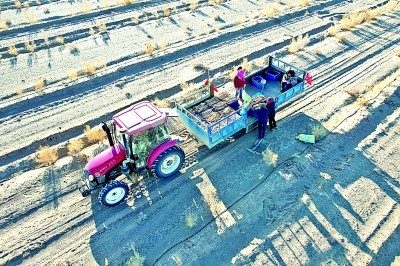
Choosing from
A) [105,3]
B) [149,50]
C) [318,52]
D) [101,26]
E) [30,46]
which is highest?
[105,3]

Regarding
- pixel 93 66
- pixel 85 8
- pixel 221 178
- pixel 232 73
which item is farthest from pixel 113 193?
pixel 85 8

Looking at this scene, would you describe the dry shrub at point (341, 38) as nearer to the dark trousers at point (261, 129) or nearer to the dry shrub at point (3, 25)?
the dark trousers at point (261, 129)

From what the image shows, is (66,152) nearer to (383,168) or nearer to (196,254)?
(196,254)

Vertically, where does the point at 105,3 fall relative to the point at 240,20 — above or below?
above

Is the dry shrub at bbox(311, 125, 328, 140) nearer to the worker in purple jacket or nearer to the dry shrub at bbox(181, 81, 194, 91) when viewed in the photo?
the worker in purple jacket

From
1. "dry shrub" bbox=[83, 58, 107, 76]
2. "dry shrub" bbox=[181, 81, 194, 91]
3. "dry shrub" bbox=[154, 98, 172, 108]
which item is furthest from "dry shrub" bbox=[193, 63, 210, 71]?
"dry shrub" bbox=[83, 58, 107, 76]

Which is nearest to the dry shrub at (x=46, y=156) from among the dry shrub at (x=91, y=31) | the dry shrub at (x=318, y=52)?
the dry shrub at (x=91, y=31)

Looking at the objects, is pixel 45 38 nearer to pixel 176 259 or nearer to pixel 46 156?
pixel 46 156
